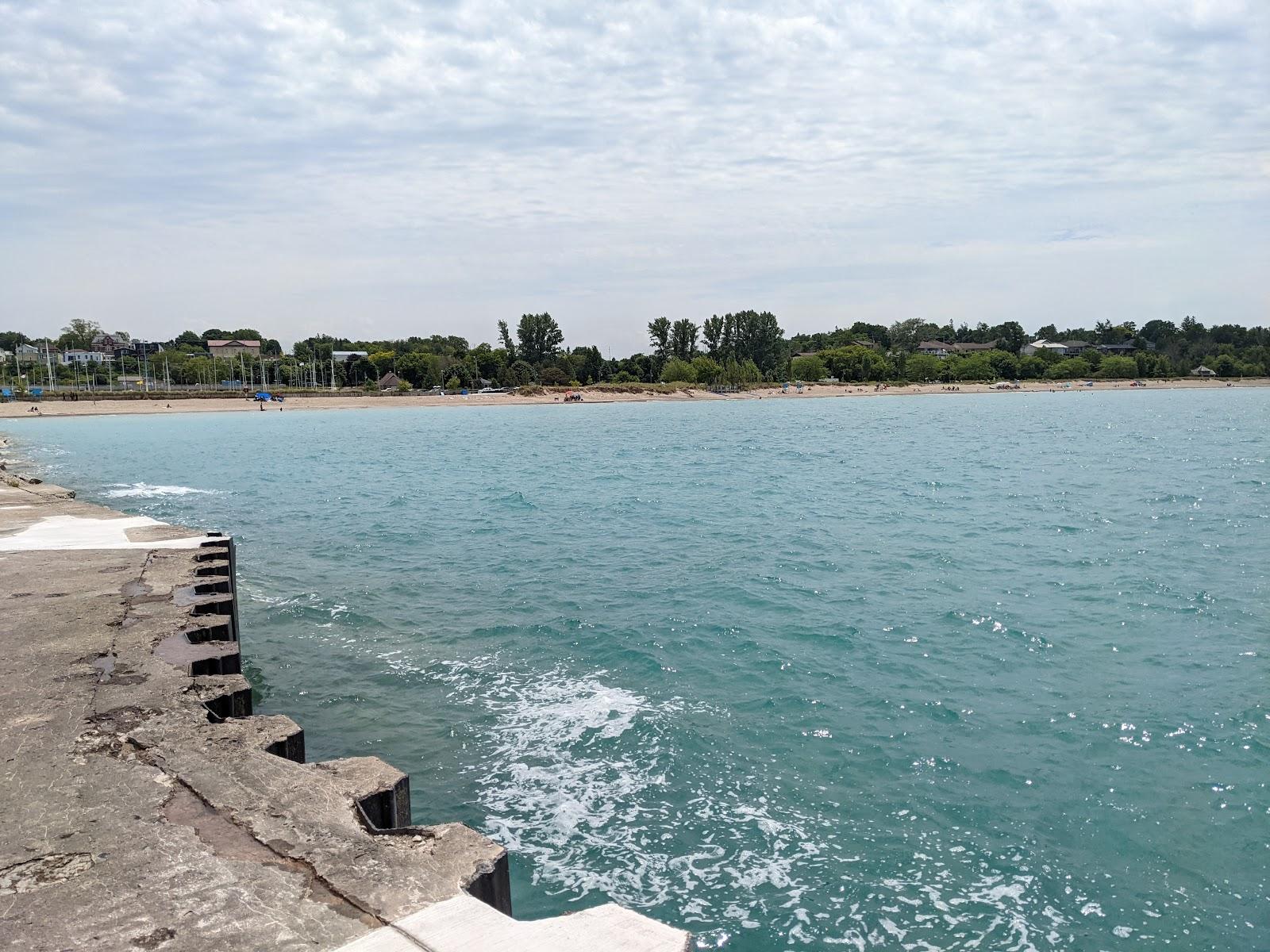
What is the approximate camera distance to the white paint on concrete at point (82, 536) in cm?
1441

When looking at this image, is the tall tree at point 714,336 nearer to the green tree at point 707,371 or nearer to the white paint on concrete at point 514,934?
the green tree at point 707,371

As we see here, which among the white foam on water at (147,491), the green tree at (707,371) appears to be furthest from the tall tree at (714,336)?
the white foam on water at (147,491)

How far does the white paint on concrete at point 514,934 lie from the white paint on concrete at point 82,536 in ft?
38.7

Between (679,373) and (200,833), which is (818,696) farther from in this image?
(679,373)

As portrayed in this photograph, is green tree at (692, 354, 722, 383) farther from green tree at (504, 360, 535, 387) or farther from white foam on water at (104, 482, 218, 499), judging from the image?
white foam on water at (104, 482, 218, 499)

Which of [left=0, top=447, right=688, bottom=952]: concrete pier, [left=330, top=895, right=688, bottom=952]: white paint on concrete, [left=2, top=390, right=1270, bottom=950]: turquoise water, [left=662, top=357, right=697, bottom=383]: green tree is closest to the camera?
[left=330, top=895, right=688, bottom=952]: white paint on concrete

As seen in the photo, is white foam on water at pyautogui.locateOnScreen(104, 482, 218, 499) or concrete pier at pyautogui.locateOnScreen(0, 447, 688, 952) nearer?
concrete pier at pyautogui.locateOnScreen(0, 447, 688, 952)

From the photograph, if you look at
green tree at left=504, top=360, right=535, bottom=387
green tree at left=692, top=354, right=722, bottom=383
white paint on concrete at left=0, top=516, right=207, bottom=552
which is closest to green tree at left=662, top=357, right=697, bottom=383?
green tree at left=692, top=354, right=722, bottom=383

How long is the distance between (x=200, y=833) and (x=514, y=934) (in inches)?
91.1

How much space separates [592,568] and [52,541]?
10326mm

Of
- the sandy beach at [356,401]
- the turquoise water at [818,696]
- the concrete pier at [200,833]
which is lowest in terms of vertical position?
the turquoise water at [818,696]

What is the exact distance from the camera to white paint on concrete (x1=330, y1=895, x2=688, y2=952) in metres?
3.95

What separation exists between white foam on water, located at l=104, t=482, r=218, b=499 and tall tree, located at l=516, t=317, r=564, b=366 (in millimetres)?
147102

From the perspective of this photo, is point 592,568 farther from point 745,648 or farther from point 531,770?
→ point 531,770
